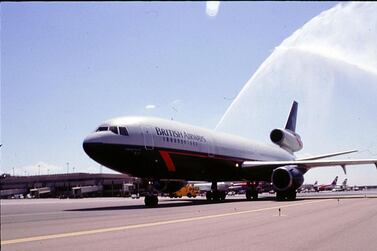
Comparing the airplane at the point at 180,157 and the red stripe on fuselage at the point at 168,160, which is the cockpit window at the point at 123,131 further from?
the red stripe on fuselage at the point at 168,160

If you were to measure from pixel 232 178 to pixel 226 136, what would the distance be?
3.73 m

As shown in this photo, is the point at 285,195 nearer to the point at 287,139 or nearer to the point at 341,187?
the point at 287,139

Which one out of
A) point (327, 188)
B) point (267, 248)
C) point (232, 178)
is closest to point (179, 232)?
point (267, 248)

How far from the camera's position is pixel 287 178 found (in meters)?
31.7

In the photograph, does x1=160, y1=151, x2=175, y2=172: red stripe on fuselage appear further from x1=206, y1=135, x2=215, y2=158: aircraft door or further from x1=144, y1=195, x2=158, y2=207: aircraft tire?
x1=206, y1=135, x2=215, y2=158: aircraft door

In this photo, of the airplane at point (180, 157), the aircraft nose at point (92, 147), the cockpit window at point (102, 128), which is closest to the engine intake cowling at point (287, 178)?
the airplane at point (180, 157)

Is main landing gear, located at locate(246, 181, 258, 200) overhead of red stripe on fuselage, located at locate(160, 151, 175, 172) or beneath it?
beneath

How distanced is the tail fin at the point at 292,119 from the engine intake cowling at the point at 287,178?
21617mm

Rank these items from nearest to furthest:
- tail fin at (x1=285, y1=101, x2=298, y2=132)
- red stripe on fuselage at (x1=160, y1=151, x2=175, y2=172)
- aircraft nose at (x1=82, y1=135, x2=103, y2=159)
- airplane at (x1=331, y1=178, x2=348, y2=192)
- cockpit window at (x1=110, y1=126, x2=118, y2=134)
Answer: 1. aircraft nose at (x1=82, y1=135, x2=103, y2=159)
2. cockpit window at (x1=110, y1=126, x2=118, y2=134)
3. red stripe on fuselage at (x1=160, y1=151, x2=175, y2=172)
4. tail fin at (x1=285, y1=101, x2=298, y2=132)
5. airplane at (x1=331, y1=178, x2=348, y2=192)

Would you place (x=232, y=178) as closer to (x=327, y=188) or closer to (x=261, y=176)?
(x=261, y=176)

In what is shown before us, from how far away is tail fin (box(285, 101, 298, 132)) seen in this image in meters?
53.7

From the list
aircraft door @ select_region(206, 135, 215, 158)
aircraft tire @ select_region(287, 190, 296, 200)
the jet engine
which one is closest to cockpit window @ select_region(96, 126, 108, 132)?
aircraft door @ select_region(206, 135, 215, 158)

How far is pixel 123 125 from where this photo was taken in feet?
78.0

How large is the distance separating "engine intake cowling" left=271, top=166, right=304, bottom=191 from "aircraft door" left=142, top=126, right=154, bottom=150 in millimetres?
12233
